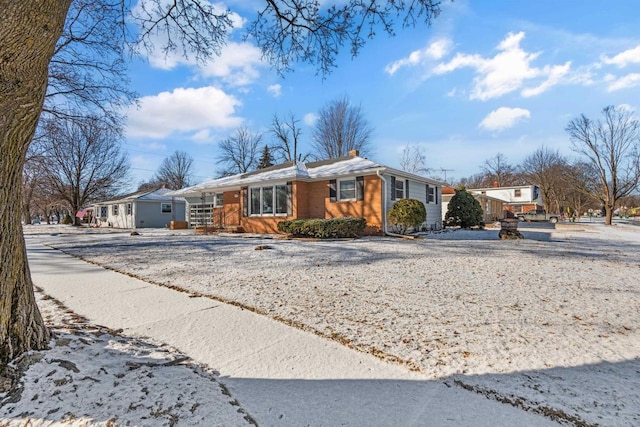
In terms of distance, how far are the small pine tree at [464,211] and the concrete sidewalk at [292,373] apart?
18.4m

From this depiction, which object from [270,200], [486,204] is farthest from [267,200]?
[486,204]

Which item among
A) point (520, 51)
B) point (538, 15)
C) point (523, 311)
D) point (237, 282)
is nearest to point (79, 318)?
point (237, 282)

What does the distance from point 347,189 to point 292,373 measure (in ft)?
39.3

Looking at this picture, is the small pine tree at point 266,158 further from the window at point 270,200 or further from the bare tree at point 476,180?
the bare tree at point 476,180

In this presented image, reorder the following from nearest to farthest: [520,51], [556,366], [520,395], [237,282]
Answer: [520,395]
[556,366]
[237,282]
[520,51]

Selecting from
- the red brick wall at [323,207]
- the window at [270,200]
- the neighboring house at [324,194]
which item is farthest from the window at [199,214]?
the window at [270,200]

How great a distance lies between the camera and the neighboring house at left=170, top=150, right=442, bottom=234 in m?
13.2

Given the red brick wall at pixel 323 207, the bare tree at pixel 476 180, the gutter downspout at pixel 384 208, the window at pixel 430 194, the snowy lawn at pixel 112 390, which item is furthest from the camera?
the bare tree at pixel 476 180

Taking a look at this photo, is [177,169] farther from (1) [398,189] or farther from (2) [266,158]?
(1) [398,189]

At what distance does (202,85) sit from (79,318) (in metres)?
10.0

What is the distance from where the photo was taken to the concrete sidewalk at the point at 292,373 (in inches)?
69.9

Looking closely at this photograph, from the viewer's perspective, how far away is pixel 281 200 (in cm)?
1538

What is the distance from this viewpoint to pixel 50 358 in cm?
205

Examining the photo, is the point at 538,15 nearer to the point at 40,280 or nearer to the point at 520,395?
the point at 520,395
